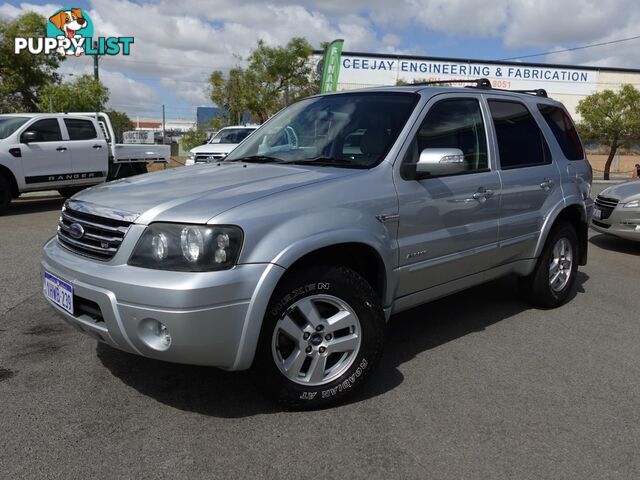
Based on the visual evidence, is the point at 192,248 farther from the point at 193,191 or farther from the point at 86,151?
the point at 86,151

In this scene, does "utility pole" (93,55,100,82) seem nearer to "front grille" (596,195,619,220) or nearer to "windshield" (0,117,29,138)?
"windshield" (0,117,29,138)

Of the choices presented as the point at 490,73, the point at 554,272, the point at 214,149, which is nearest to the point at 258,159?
the point at 554,272

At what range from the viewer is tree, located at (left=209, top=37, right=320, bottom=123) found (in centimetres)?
2906

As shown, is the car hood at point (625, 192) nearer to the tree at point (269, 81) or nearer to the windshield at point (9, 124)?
the windshield at point (9, 124)

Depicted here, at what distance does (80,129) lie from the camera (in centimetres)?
1177

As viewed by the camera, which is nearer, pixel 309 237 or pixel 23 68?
pixel 309 237

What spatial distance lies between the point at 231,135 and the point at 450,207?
12.4 metres

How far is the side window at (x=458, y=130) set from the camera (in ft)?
12.3

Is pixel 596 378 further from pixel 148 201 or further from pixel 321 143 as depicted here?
pixel 148 201

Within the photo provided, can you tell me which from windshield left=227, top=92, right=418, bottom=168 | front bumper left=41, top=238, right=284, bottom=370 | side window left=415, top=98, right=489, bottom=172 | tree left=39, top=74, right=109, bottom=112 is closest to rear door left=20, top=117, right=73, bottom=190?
windshield left=227, top=92, right=418, bottom=168

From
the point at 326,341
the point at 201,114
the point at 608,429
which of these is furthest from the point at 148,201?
the point at 201,114

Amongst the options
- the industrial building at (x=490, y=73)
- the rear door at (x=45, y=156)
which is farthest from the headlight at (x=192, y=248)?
the industrial building at (x=490, y=73)

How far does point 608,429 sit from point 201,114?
7190 cm

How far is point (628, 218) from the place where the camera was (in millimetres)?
7852
